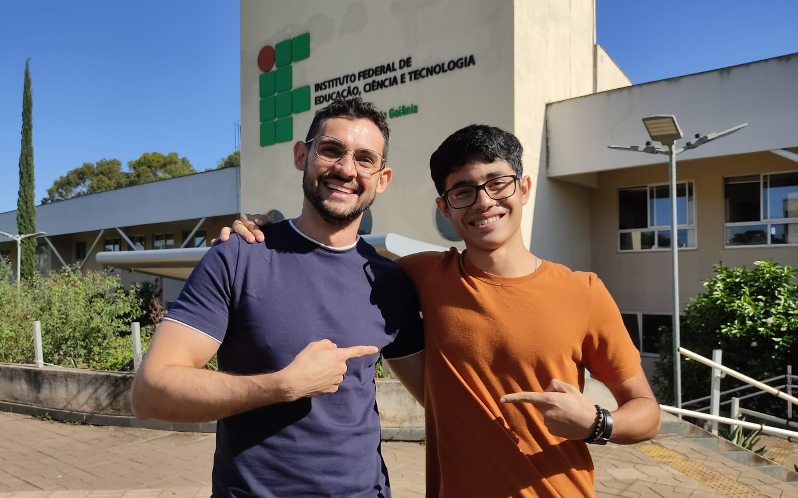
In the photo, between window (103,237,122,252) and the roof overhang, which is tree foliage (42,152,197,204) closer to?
window (103,237,122,252)

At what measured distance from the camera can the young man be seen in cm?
174

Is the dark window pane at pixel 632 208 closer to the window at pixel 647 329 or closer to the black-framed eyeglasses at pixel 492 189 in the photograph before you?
the window at pixel 647 329

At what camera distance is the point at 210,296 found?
67.4 inches

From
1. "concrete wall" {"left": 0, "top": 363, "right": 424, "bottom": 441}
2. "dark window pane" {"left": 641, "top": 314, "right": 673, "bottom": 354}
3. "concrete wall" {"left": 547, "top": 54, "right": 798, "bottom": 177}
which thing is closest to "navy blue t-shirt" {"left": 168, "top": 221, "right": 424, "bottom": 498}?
"concrete wall" {"left": 0, "top": 363, "right": 424, "bottom": 441}

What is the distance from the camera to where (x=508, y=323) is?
1.86 meters

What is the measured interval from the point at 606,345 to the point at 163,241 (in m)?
27.4

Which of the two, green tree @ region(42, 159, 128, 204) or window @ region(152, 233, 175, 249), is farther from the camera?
green tree @ region(42, 159, 128, 204)

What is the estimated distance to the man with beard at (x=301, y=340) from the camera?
1544mm

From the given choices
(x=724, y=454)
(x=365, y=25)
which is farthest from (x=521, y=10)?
(x=724, y=454)

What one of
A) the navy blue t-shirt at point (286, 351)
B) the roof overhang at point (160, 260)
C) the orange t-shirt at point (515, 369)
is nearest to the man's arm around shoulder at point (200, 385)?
the navy blue t-shirt at point (286, 351)

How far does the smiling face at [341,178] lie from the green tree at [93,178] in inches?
2421

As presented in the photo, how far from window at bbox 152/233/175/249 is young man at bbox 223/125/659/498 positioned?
26.2m

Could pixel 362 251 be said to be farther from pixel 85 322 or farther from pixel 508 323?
pixel 85 322

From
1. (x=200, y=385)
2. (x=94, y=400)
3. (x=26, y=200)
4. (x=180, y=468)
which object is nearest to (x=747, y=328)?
(x=180, y=468)
